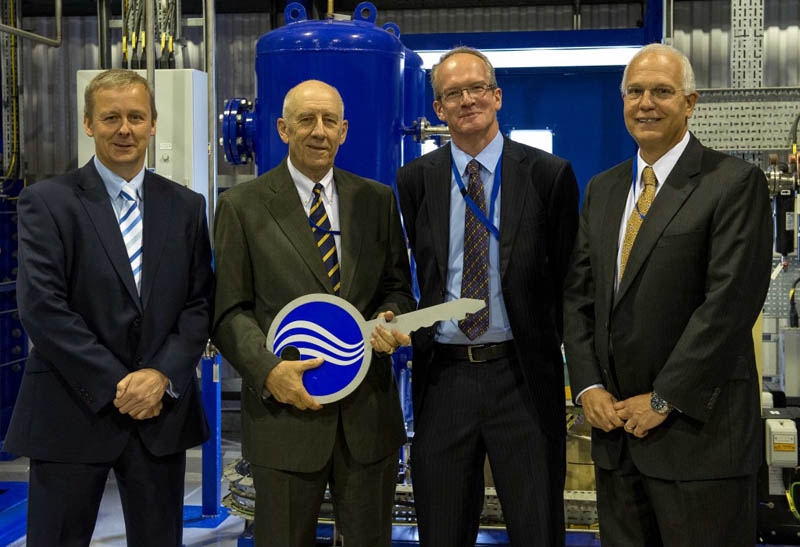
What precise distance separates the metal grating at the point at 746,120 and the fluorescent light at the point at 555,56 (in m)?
1.85

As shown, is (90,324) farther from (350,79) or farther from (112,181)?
(350,79)

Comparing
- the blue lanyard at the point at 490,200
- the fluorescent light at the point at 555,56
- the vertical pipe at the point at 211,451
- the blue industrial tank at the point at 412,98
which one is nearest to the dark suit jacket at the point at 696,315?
the blue lanyard at the point at 490,200

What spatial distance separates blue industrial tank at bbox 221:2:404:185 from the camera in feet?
10.7

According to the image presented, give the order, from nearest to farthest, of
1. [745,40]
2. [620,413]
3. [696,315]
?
[696,315] < [620,413] < [745,40]

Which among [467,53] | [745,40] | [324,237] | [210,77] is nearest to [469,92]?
[467,53]

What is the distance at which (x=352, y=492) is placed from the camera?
2.36 meters

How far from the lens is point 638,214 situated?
7.16 feet

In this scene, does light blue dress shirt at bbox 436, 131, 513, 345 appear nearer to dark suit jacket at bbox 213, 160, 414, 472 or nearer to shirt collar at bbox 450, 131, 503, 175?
shirt collar at bbox 450, 131, 503, 175

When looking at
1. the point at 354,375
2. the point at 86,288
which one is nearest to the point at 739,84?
the point at 354,375

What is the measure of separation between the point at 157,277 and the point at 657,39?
15.0 feet

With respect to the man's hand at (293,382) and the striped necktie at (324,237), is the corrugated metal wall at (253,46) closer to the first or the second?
the striped necktie at (324,237)

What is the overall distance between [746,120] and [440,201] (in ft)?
8.29

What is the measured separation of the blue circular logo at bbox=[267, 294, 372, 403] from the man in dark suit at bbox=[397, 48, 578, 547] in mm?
247

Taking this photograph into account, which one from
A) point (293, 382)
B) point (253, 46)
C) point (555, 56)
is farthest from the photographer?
point (253, 46)
